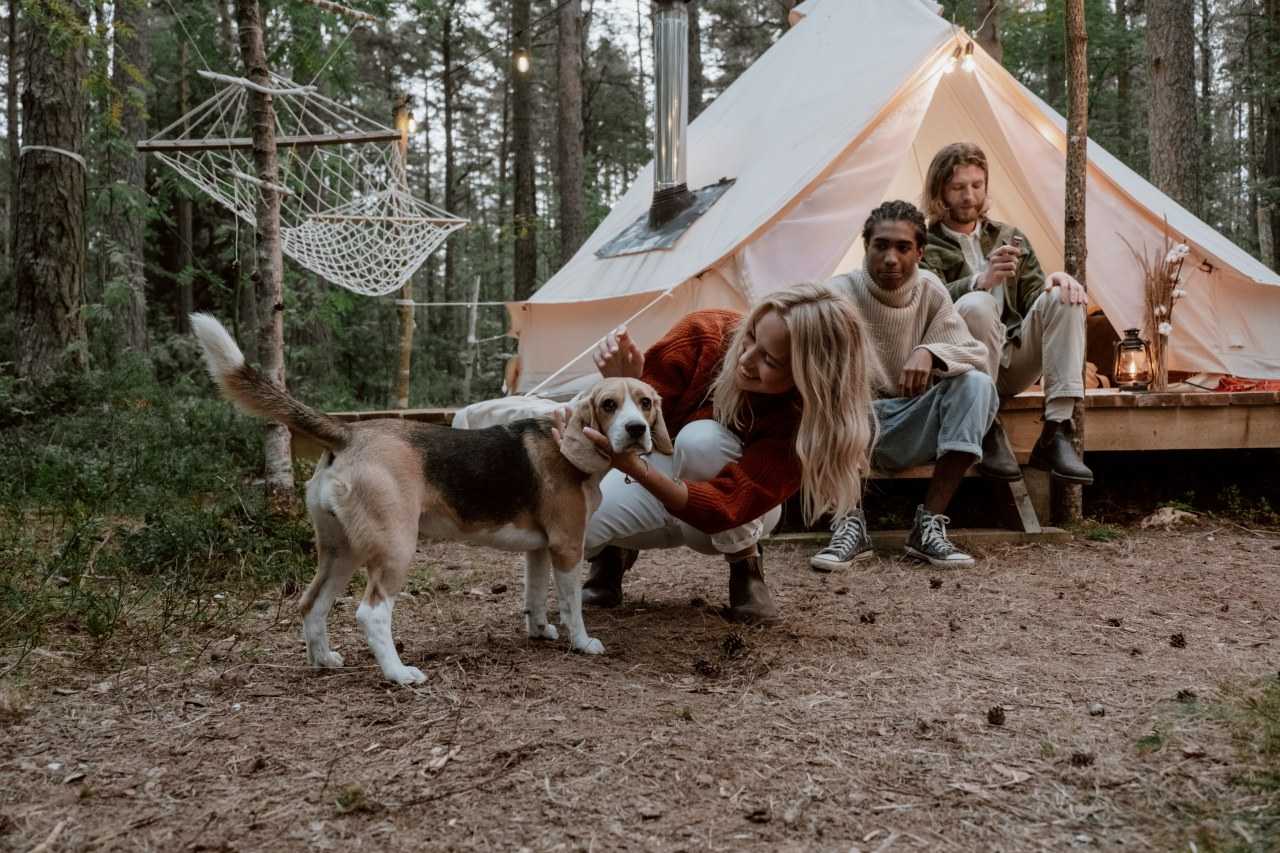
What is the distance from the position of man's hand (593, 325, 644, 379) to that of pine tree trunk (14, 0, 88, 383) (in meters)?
5.46

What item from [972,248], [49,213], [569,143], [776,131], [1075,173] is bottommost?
[972,248]

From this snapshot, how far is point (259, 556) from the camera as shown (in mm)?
3559

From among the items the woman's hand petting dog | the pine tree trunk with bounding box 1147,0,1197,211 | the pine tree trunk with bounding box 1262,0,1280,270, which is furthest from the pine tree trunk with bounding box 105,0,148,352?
the pine tree trunk with bounding box 1262,0,1280,270

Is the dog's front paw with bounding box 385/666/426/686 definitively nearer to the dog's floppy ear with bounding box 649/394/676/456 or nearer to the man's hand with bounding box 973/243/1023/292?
the dog's floppy ear with bounding box 649/394/676/456

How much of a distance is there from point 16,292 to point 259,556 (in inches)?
176

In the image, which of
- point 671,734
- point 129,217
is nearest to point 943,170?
point 671,734

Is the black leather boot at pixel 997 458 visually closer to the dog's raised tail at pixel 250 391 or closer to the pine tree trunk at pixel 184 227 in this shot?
the dog's raised tail at pixel 250 391

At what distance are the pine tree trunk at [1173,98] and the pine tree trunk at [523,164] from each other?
7.01 metres

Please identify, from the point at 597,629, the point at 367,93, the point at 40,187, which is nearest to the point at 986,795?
the point at 597,629

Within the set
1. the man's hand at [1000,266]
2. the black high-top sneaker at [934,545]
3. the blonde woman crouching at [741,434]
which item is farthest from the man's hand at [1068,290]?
the blonde woman crouching at [741,434]

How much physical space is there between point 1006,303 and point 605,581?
2.72 m

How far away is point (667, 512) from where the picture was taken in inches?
116

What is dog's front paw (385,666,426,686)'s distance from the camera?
7.72 feet

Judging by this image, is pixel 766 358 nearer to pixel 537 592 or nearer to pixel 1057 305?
pixel 537 592
